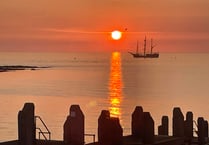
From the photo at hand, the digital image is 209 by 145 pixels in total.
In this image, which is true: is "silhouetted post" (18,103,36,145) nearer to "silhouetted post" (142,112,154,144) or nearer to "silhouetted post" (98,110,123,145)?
"silhouetted post" (98,110,123,145)

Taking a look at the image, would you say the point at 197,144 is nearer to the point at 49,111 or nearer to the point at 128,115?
the point at 128,115

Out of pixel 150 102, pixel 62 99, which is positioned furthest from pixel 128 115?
pixel 62 99

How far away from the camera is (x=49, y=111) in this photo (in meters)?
57.8

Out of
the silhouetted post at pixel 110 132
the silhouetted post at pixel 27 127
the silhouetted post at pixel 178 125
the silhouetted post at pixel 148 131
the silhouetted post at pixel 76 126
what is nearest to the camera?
the silhouetted post at pixel 110 132

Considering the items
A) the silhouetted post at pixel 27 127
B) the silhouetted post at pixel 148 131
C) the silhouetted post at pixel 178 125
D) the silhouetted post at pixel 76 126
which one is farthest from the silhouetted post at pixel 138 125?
the silhouetted post at pixel 27 127

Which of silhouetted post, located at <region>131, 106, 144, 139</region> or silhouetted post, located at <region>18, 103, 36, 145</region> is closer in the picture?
silhouetted post, located at <region>18, 103, 36, 145</region>

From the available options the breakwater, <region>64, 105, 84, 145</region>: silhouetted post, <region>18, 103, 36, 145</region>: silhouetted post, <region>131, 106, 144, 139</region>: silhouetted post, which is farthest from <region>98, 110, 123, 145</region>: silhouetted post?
<region>131, 106, 144, 139</region>: silhouetted post

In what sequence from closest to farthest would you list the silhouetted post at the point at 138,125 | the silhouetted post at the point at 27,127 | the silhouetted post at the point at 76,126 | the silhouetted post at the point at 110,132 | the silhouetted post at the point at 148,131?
the silhouetted post at the point at 110,132
the silhouetted post at the point at 27,127
the silhouetted post at the point at 76,126
the silhouetted post at the point at 148,131
the silhouetted post at the point at 138,125

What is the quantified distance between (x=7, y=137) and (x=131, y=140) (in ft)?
72.5

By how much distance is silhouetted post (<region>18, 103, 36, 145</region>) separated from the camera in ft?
56.0

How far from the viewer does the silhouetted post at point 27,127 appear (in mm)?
17078

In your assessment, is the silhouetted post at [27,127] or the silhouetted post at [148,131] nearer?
the silhouetted post at [27,127]

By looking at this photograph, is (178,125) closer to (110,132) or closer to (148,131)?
(148,131)

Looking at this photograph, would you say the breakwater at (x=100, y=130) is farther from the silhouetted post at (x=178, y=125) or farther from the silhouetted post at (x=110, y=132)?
the silhouetted post at (x=178, y=125)
